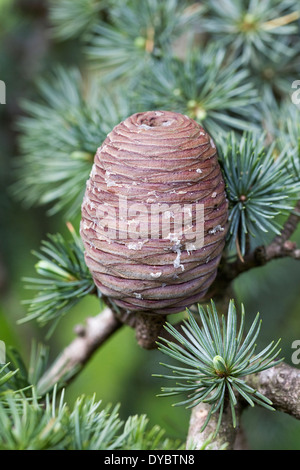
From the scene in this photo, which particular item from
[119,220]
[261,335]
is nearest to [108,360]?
[261,335]

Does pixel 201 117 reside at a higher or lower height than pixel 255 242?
higher

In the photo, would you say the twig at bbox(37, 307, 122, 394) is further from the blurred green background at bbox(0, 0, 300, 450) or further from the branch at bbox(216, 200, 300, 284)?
the blurred green background at bbox(0, 0, 300, 450)

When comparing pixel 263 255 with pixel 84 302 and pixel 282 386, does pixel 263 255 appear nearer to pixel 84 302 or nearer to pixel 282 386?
pixel 282 386

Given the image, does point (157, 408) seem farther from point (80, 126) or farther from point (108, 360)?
point (80, 126)

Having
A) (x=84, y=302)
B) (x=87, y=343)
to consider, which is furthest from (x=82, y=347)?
(x=84, y=302)

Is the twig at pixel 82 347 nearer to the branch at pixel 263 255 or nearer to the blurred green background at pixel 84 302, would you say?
the branch at pixel 263 255
